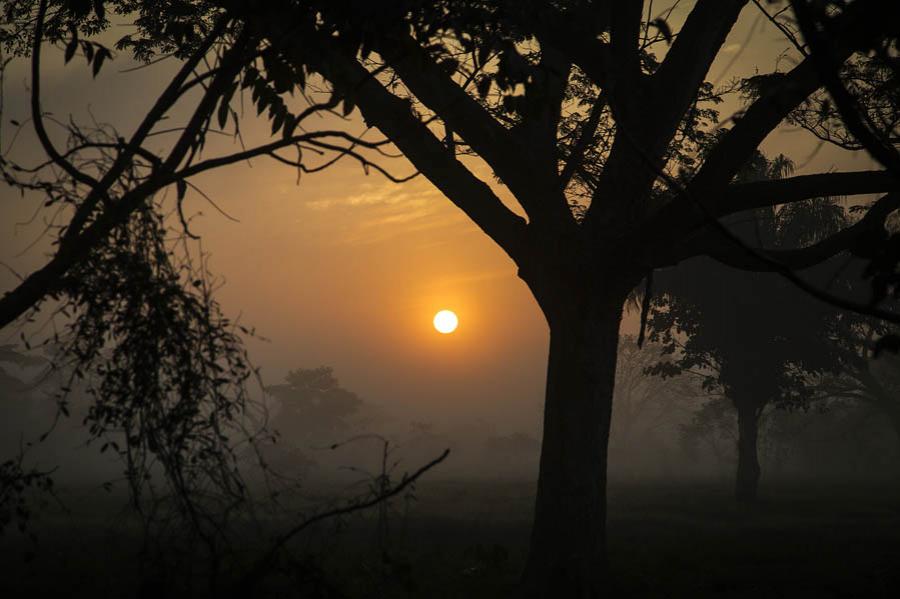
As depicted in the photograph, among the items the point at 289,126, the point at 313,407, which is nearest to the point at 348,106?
the point at 289,126

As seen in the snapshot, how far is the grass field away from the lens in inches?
312

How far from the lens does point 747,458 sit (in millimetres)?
25000

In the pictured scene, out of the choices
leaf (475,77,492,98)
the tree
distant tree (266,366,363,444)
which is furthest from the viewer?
distant tree (266,366,363,444)

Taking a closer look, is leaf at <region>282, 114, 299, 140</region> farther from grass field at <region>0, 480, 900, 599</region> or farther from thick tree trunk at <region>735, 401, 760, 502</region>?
thick tree trunk at <region>735, 401, 760, 502</region>

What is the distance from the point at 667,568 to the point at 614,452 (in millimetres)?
65756

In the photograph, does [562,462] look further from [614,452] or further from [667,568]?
[614,452]

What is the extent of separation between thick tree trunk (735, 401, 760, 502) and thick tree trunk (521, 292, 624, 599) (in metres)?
19.1

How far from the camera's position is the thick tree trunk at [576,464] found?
7.34 m

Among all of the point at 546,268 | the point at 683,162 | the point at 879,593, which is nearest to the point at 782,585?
the point at 879,593

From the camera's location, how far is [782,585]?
8.80 m

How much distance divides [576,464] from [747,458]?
20.4 m

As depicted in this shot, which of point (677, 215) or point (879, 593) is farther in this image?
point (879, 593)

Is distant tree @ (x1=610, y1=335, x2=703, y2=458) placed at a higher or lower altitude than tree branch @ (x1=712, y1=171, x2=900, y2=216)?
higher

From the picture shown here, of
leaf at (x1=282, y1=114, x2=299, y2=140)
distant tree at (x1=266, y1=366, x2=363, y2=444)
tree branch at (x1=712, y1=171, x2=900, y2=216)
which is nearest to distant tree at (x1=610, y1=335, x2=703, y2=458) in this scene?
distant tree at (x1=266, y1=366, x2=363, y2=444)
